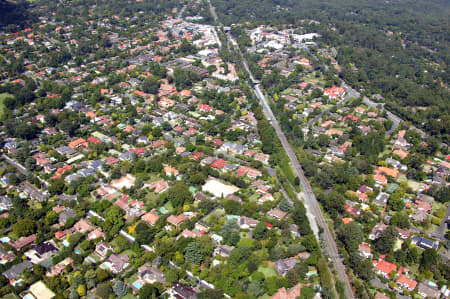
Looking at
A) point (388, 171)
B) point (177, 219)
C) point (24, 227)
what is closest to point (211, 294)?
point (177, 219)

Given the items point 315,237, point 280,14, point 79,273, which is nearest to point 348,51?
point 280,14

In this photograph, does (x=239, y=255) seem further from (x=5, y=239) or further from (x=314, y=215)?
(x=5, y=239)

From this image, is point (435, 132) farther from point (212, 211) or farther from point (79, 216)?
point (79, 216)

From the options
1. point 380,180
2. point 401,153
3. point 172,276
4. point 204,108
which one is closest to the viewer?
point 172,276

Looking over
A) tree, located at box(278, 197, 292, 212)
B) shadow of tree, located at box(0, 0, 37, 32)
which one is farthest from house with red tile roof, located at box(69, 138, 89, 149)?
shadow of tree, located at box(0, 0, 37, 32)

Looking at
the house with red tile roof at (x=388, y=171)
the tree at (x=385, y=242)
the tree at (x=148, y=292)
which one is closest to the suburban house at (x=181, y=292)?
the tree at (x=148, y=292)

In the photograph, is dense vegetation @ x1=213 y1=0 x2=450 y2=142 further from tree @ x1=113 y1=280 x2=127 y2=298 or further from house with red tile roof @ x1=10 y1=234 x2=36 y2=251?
house with red tile roof @ x1=10 y1=234 x2=36 y2=251
